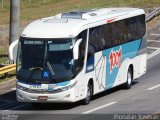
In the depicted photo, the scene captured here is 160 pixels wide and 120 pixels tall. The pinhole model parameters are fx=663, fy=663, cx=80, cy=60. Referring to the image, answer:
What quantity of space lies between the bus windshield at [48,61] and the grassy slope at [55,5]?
2683 cm

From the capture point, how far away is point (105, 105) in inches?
881

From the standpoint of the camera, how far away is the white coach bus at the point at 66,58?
21469 mm

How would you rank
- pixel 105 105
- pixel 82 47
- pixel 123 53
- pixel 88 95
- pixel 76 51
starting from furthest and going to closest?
pixel 123 53, pixel 88 95, pixel 105 105, pixel 82 47, pixel 76 51

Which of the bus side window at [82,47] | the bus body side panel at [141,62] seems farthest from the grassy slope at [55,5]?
the bus side window at [82,47]

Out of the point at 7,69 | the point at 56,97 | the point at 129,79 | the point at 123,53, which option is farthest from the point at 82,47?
the point at 7,69

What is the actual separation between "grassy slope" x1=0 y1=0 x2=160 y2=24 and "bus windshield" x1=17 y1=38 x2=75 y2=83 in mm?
26830

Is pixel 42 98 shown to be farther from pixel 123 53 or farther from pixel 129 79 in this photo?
pixel 129 79

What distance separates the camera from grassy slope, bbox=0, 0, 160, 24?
1992 inches

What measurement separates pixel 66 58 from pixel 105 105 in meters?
2.22

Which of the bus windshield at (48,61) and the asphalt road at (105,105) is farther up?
the bus windshield at (48,61)

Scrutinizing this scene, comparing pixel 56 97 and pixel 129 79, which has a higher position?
pixel 56 97

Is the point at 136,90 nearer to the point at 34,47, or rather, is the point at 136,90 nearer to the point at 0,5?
the point at 34,47

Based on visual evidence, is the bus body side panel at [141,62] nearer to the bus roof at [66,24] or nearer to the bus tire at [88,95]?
the bus roof at [66,24]

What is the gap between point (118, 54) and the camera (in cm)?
2508
